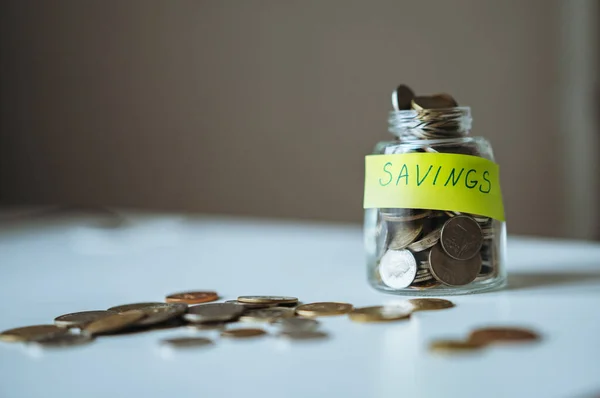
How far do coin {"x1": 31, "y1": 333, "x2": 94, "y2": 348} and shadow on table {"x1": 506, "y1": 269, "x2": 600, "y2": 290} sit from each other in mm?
513

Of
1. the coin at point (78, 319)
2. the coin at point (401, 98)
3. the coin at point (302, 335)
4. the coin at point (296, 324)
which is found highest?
the coin at point (401, 98)

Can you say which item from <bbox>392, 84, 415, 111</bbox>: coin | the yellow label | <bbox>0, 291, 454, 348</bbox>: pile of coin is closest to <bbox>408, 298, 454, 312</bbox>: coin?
<bbox>0, 291, 454, 348</bbox>: pile of coin

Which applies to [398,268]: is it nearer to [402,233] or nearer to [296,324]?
[402,233]

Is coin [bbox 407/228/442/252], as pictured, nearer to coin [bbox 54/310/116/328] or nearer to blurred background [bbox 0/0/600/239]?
coin [bbox 54/310/116/328]

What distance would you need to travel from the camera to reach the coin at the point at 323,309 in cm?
80

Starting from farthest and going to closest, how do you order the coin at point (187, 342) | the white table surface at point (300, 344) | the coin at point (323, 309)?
1. the coin at point (323, 309)
2. the coin at point (187, 342)
3. the white table surface at point (300, 344)

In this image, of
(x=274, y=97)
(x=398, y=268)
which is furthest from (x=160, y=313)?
(x=274, y=97)

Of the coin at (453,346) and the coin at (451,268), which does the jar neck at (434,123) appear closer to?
the coin at (451,268)

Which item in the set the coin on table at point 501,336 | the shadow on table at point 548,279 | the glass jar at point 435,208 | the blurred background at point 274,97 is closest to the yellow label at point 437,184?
the glass jar at point 435,208

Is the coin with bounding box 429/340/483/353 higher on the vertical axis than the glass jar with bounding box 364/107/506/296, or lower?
Answer: lower

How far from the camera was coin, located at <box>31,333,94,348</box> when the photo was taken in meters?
0.69

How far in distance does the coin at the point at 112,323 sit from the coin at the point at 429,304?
0.29m

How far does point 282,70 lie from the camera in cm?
291

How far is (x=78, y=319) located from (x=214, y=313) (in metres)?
0.14
